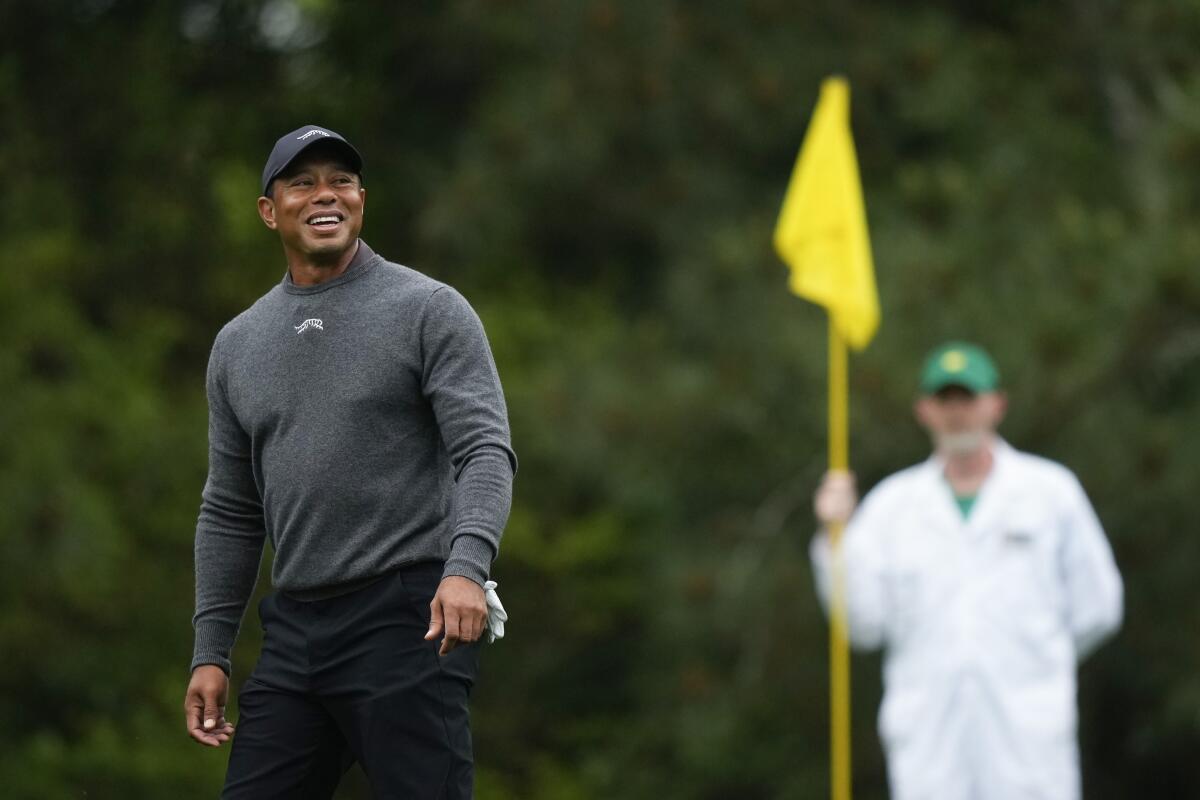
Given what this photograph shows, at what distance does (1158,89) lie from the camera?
39.8ft

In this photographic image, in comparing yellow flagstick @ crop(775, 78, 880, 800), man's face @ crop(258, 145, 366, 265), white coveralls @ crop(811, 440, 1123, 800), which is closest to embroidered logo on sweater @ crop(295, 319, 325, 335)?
man's face @ crop(258, 145, 366, 265)

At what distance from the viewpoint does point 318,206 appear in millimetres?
4234

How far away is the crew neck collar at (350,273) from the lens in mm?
4246

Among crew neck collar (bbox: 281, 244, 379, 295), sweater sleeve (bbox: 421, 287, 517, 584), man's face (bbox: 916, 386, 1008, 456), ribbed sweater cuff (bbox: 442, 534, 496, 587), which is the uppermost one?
man's face (bbox: 916, 386, 1008, 456)

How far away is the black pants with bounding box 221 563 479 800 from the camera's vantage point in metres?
4.08

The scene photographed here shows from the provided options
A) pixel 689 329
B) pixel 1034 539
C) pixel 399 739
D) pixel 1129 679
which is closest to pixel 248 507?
pixel 399 739

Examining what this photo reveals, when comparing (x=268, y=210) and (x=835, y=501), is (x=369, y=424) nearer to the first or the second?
(x=268, y=210)

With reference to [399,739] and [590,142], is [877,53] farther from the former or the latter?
[399,739]

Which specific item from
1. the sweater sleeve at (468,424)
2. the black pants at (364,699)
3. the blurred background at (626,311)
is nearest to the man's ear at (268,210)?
the sweater sleeve at (468,424)

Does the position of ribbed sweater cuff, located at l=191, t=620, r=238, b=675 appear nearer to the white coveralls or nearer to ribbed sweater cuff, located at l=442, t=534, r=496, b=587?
ribbed sweater cuff, located at l=442, t=534, r=496, b=587

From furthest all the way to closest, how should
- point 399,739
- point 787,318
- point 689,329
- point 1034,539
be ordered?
point 689,329 < point 787,318 < point 1034,539 < point 399,739

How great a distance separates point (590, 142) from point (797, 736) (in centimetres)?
342

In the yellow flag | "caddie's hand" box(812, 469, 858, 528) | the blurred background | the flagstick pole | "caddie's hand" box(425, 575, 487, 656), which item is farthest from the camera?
the blurred background

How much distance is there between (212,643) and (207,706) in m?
0.12
